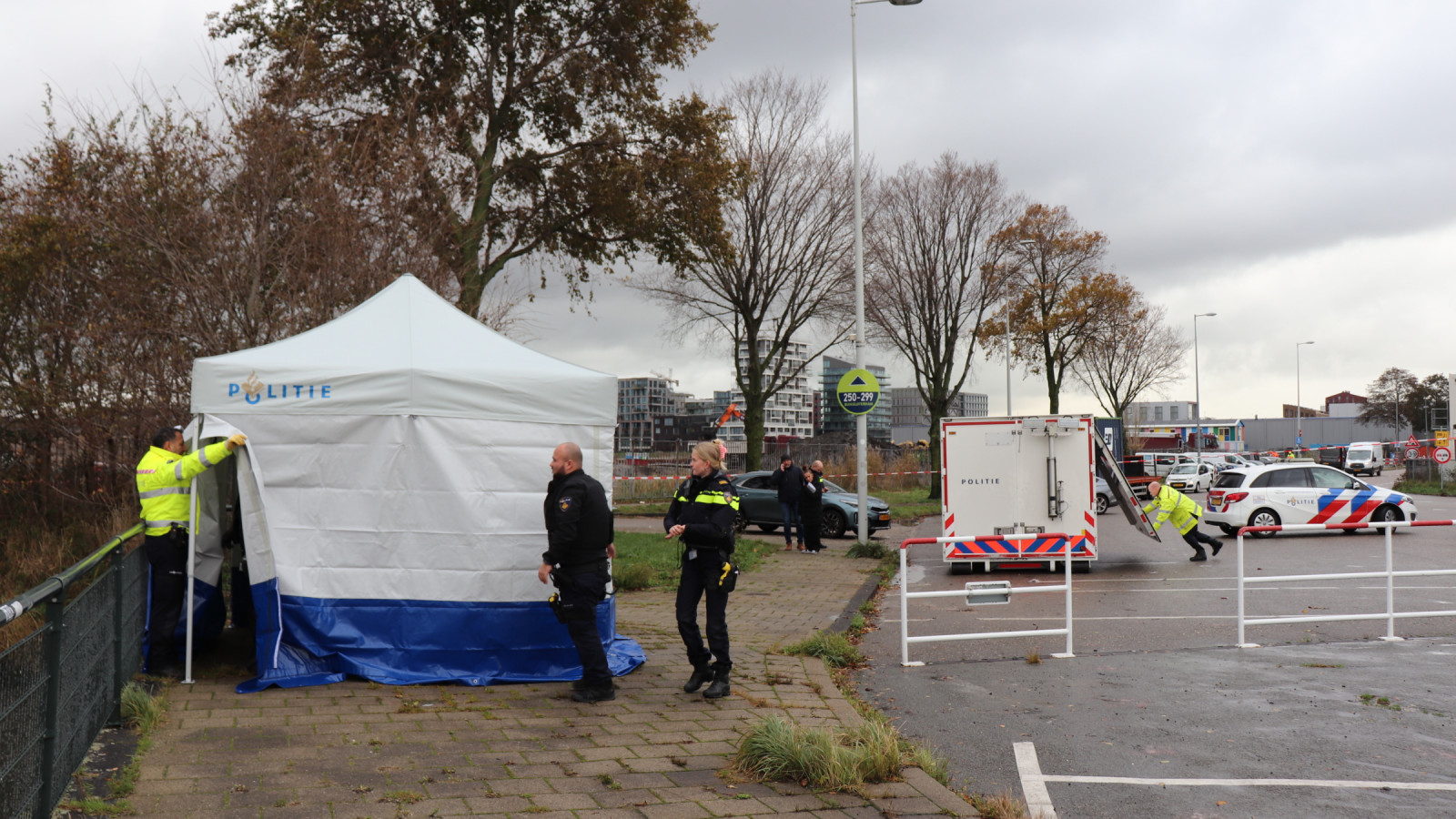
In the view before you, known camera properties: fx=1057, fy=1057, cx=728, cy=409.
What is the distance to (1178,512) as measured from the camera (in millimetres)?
17203

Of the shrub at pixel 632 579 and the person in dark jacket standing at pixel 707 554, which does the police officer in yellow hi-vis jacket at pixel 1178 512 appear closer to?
the shrub at pixel 632 579

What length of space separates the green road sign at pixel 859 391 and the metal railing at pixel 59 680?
13018 mm

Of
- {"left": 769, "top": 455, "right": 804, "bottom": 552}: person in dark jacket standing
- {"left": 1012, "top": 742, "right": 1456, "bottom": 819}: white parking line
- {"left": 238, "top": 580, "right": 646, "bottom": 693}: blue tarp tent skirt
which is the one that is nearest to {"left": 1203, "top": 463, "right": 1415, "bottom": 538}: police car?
{"left": 769, "top": 455, "right": 804, "bottom": 552}: person in dark jacket standing

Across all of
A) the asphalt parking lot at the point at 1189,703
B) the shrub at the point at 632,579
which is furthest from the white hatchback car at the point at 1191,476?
the shrub at the point at 632,579

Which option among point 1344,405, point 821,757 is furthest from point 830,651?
point 1344,405

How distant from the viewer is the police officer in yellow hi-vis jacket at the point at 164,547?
735cm

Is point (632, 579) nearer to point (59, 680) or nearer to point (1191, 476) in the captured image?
point (59, 680)

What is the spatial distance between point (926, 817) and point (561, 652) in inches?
144

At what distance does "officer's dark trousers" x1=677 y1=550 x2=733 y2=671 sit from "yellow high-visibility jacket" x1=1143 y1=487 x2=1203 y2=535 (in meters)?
12.1

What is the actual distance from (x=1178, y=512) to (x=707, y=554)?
40.8 feet

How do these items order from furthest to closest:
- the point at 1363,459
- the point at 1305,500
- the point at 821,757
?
the point at 1363,459, the point at 1305,500, the point at 821,757

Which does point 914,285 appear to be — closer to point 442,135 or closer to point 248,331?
point 442,135

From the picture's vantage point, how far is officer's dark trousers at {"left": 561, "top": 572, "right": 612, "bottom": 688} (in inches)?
275

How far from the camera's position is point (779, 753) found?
5.32 m
